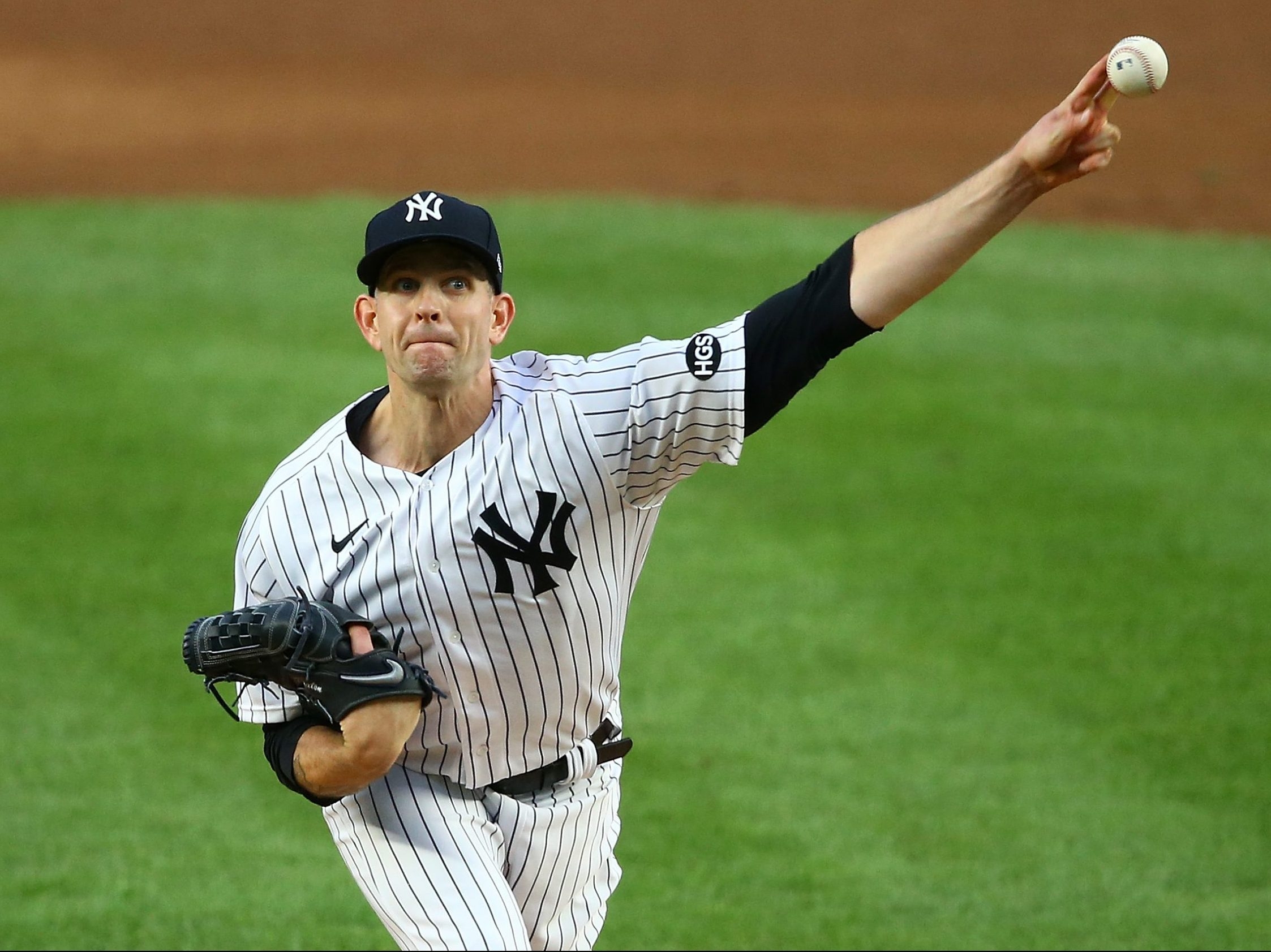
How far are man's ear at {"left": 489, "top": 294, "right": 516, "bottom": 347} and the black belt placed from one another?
0.89 m

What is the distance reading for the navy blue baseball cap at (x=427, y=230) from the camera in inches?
132

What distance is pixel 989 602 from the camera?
7.98m

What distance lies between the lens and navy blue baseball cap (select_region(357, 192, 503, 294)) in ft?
11.0

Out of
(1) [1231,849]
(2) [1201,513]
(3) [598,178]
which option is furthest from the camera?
(3) [598,178]

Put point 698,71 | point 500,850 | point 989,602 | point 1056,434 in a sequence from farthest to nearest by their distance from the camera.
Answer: point 698,71 → point 1056,434 → point 989,602 → point 500,850

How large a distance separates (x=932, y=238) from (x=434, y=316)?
3.28 feet

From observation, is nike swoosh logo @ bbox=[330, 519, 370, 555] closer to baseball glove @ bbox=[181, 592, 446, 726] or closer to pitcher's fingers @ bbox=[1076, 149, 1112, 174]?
baseball glove @ bbox=[181, 592, 446, 726]

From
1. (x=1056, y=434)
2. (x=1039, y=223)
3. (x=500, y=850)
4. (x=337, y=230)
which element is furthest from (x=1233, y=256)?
(x=500, y=850)

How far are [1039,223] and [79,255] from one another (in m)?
7.61

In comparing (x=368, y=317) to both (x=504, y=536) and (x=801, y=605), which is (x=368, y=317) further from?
(x=801, y=605)

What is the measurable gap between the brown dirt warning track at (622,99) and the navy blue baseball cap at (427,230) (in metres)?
11.5

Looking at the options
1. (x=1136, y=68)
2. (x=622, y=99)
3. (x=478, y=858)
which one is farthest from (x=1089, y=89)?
(x=622, y=99)

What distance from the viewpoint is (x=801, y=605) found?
804 cm

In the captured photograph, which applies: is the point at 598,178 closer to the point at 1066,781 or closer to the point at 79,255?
the point at 79,255
